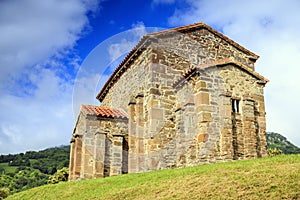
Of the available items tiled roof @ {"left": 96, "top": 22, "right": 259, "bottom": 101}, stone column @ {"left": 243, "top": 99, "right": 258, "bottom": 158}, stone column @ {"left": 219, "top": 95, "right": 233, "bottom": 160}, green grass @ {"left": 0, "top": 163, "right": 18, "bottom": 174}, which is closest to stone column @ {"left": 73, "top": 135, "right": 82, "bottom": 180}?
tiled roof @ {"left": 96, "top": 22, "right": 259, "bottom": 101}

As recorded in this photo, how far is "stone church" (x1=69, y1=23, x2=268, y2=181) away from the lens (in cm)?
1689

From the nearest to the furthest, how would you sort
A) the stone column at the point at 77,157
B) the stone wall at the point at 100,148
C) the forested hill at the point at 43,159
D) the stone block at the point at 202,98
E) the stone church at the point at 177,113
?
the stone block at the point at 202,98 → the stone church at the point at 177,113 → the stone wall at the point at 100,148 → the stone column at the point at 77,157 → the forested hill at the point at 43,159

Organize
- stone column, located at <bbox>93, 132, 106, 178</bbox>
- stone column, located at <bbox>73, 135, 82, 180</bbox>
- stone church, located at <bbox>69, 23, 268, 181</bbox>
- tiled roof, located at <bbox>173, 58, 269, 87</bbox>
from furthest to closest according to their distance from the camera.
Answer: stone column, located at <bbox>73, 135, 82, 180</bbox>
stone column, located at <bbox>93, 132, 106, 178</bbox>
tiled roof, located at <bbox>173, 58, 269, 87</bbox>
stone church, located at <bbox>69, 23, 268, 181</bbox>

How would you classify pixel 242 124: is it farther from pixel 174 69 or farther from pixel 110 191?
pixel 110 191

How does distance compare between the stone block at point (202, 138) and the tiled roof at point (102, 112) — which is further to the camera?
the tiled roof at point (102, 112)

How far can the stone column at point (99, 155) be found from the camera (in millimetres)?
19219

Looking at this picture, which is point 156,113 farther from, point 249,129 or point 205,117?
point 249,129

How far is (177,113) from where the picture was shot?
18922 millimetres

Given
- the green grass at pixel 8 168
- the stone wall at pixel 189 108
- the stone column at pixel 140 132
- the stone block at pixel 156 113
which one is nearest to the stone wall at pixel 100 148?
the stone wall at pixel 189 108

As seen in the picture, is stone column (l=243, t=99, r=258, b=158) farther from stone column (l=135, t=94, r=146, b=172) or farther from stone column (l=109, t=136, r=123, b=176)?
stone column (l=109, t=136, r=123, b=176)

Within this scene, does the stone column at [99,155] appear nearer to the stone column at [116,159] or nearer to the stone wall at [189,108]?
the stone column at [116,159]

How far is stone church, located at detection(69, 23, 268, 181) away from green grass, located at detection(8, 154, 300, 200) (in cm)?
417

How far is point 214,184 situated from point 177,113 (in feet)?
28.3

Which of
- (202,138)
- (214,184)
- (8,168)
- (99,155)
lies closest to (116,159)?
(99,155)
